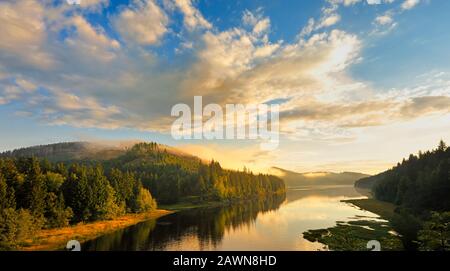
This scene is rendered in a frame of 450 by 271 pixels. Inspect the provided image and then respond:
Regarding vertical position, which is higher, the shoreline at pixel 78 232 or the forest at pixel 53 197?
the forest at pixel 53 197

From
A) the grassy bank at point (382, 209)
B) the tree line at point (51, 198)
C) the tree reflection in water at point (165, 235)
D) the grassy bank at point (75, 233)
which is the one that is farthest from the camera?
the grassy bank at point (382, 209)

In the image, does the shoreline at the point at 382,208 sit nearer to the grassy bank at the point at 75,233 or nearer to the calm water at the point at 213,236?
the calm water at the point at 213,236

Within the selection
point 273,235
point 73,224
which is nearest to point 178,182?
point 73,224

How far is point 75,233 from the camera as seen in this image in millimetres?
80250

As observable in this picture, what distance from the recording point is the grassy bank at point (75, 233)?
66319 millimetres

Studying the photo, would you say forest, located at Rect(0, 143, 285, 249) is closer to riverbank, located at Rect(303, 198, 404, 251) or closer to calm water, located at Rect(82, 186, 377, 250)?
calm water, located at Rect(82, 186, 377, 250)

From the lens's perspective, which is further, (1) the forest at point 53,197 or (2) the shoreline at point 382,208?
(2) the shoreline at point 382,208

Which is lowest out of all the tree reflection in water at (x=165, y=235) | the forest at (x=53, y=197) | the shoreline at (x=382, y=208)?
the tree reflection in water at (x=165, y=235)

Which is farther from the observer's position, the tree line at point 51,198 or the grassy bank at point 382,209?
the grassy bank at point 382,209

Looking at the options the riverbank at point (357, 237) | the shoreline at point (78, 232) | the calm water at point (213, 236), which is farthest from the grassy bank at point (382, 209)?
the shoreline at point (78, 232)

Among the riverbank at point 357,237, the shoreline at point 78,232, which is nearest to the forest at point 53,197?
the shoreline at point 78,232

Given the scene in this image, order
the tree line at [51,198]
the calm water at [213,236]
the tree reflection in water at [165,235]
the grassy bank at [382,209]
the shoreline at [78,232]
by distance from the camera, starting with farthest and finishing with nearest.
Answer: the grassy bank at [382,209], the tree reflection in water at [165,235], the tree line at [51,198], the calm water at [213,236], the shoreline at [78,232]

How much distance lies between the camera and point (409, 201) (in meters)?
104
